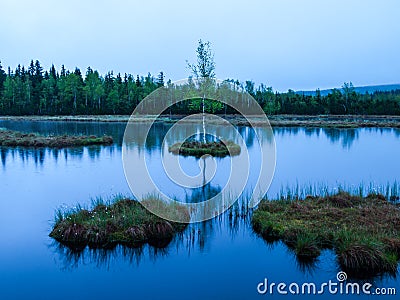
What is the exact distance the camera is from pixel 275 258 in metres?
10.1

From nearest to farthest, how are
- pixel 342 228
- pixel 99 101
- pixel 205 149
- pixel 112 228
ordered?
pixel 342 228 < pixel 112 228 < pixel 205 149 < pixel 99 101

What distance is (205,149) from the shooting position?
29.0 m

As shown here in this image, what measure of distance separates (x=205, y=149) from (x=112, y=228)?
60.4ft

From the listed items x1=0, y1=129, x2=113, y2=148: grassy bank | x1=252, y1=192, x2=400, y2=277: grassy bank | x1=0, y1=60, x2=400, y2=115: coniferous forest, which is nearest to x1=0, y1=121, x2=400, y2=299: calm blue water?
x1=252, y1=192, x2=400, y2=277: grassy bank

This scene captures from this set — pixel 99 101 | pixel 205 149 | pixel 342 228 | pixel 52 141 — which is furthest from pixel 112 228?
pixel 99 101

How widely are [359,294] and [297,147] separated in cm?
2625

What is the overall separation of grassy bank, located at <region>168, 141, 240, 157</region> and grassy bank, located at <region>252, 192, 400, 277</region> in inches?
579

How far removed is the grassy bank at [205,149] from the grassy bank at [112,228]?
53.7 ft

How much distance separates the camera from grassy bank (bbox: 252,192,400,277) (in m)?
9.01

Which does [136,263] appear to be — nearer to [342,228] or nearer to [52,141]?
[342,228]

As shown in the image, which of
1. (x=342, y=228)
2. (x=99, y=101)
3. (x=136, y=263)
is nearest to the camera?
(x=136, y=263)

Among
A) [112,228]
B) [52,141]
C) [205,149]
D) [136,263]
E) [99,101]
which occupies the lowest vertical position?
[136,263]

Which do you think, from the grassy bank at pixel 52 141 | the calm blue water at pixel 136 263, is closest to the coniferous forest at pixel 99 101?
the grassy bank at pixel 52 141

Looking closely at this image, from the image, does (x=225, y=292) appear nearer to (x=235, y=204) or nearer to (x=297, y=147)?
(x=235, y=204)
